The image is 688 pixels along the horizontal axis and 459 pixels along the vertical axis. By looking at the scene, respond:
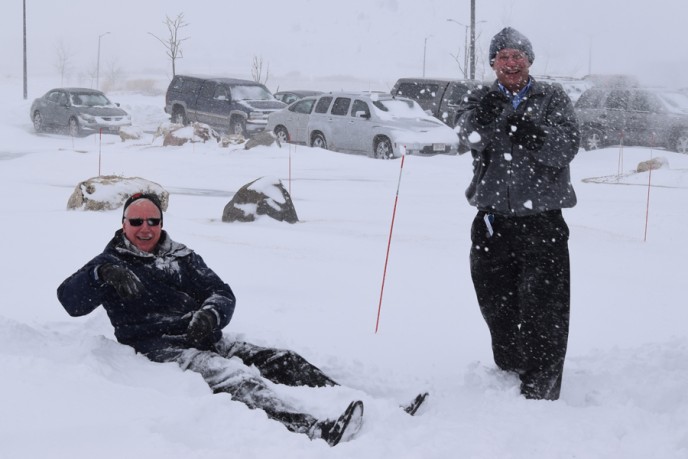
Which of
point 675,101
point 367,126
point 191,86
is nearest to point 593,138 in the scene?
point 675,101

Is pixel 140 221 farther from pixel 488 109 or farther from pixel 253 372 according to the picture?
pixel 488 109

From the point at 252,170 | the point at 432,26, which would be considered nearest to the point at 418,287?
the point at 252,170

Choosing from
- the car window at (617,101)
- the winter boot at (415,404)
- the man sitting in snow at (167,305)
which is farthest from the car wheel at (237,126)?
the winter boot at (415,404)

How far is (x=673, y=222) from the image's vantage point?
1028 centimetres

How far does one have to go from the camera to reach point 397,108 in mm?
18328

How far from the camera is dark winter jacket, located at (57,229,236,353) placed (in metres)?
4.16

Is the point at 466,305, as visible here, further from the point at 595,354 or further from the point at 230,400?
the point at 230,400

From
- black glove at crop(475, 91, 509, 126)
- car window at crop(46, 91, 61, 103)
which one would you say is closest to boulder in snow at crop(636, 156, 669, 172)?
black glove at crop(475, 91, 509, 126)

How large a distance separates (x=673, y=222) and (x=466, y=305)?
16.4 ft

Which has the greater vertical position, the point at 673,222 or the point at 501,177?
the point at 501,177

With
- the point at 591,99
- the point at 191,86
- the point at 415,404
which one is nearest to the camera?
the point at 415,404

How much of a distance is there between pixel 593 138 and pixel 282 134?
6.64m

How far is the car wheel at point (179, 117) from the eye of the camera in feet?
79.9

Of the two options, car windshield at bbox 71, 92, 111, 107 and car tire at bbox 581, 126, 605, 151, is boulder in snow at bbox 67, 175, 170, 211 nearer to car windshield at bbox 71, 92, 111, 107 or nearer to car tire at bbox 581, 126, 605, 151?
car tire at bbox 581, 126, 605, 151
